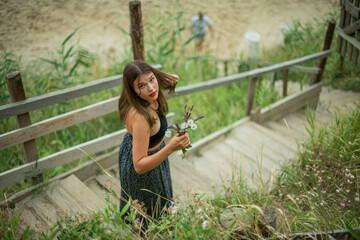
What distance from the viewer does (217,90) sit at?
5.46 metres

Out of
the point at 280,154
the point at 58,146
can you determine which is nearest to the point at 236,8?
the point at 280,154

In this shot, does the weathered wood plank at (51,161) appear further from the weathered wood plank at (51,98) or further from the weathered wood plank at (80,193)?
the weathered wood plank at (51,98)

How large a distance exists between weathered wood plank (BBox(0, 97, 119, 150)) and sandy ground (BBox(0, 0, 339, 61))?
430cm

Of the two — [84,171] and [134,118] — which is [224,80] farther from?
[134,118]

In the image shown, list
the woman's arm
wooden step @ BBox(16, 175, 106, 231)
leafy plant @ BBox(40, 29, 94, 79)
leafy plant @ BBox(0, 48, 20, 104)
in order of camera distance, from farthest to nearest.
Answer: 1. leafy plant @ BBox(40, 29, 94, 79)
2. leafy plant @ BBox(0, 48, 20, 104)
3. wooden step @ BBox(16, 175, 106, 231)
4. the woman's arm

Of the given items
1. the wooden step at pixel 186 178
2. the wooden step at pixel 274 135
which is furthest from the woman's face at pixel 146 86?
the wooden step at pixel 274 135

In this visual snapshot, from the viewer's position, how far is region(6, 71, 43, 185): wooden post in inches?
89.7

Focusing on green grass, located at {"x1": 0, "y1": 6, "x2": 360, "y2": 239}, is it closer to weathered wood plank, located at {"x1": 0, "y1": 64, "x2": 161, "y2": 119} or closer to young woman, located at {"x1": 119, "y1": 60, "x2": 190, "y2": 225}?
young woman, located at {"x1": 119, "y1": 60, "x2": 190, "y2": 225}

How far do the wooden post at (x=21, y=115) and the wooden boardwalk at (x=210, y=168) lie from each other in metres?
0.29

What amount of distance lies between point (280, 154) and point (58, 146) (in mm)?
2799

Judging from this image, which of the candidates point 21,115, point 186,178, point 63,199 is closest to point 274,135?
point 186,178

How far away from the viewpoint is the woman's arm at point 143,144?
168 centimetres

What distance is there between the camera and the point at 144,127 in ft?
5.51

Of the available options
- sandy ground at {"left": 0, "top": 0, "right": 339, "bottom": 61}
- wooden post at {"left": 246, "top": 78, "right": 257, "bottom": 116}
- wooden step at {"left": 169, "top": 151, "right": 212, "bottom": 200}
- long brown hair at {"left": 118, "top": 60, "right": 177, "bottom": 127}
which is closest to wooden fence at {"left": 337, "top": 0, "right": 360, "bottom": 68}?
wooden post at {"left": 246, "top": 78, "right": 257, "bottom": 116}
